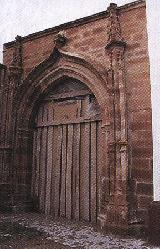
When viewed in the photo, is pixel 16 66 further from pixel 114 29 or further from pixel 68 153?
pixel 114 29

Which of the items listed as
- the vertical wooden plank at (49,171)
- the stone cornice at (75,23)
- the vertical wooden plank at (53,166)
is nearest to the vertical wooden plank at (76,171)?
the vertical wooden plank at (53,166)

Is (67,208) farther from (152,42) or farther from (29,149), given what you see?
(152,42)

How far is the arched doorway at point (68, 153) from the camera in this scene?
5.38 meters

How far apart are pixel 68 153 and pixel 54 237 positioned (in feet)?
5.98

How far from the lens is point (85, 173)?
5.44 metres

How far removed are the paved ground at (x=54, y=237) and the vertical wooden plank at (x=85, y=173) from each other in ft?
1.16

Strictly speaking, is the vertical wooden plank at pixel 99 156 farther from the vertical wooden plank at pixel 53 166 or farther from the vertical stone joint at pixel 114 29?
the vertical stone joint at pixel 114 29

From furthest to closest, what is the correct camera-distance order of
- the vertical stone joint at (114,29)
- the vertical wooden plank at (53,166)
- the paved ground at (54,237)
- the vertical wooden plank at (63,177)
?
the vertical wooden plank at (53,166)
the vertical wooden plank at (63,177)
the vertical stone joint at (114,29)
the paved ground at (54,237)

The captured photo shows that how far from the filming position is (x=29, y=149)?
20.2 ft

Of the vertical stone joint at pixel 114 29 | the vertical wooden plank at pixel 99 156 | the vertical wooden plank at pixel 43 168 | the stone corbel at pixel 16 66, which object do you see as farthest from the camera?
the stone corbel at pixel 16 66

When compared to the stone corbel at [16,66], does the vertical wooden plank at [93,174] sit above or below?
below

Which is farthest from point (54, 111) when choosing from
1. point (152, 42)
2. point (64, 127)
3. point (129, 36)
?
point (152, 42)

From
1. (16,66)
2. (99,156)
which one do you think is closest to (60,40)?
(16,66)

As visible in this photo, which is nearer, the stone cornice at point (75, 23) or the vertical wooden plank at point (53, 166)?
the stone cornice at point (75, 23)
